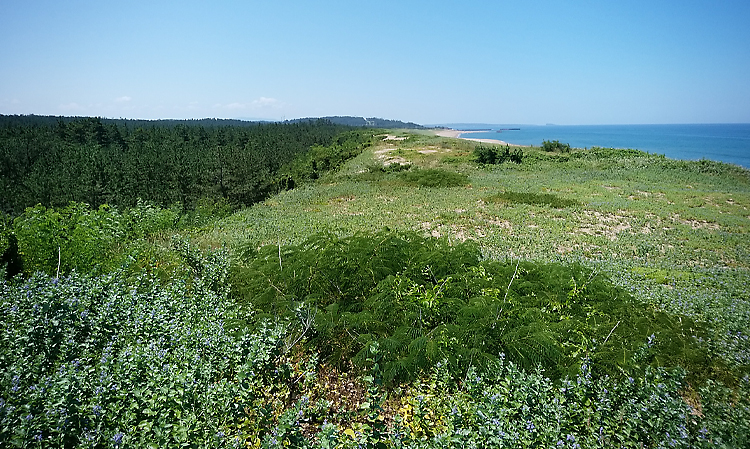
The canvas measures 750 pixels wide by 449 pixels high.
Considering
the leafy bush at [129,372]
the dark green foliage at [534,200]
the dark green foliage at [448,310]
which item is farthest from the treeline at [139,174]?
the leafy bush at [129,372]

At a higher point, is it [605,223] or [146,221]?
[146,221]

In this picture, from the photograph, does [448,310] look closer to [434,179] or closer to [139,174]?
[434,179]

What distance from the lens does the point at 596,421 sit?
3.50 meters

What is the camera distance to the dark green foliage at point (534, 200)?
17705 mm

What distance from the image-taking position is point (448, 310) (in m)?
5.05

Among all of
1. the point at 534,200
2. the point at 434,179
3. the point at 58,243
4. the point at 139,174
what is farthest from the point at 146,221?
the point at 139,174

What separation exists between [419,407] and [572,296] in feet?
10.5

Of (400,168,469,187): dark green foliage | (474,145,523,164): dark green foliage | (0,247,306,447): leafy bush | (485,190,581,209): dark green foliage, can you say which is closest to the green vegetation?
(0,247,306,447): leafy bush

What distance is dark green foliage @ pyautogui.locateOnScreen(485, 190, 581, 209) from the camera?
58.1ft

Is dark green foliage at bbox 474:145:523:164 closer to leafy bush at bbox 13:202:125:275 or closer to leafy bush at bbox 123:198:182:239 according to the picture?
leafy bush at bbox 123:198:182:239

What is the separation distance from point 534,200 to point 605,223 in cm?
430

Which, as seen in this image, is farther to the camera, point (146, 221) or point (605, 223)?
point (605, 223)

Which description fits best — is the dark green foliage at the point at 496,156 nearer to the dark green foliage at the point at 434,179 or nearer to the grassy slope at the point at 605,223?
the grassy slope at the point at 605,223

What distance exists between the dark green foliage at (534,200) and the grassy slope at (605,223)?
0.32 meters
